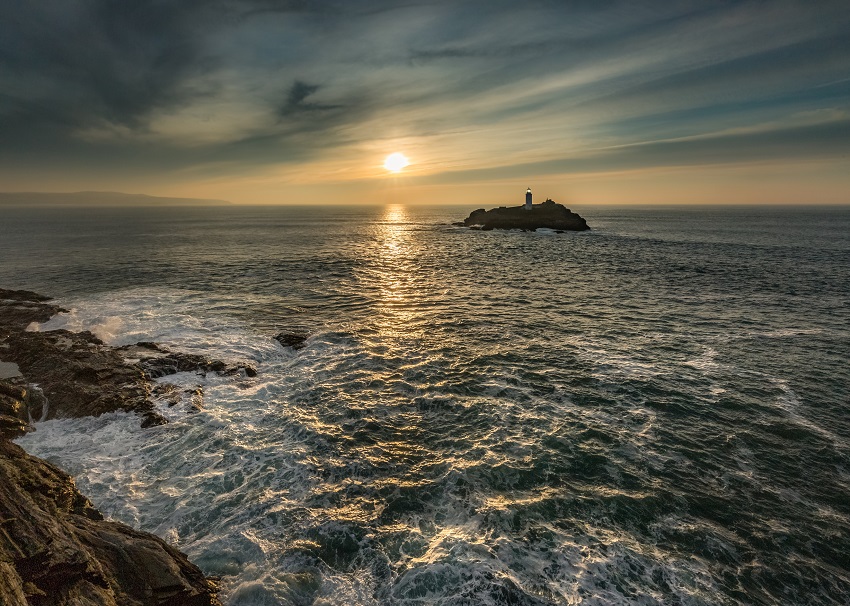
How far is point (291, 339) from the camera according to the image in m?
27.6

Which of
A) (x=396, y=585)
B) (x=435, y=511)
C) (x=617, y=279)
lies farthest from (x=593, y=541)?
(x=617, y=279)

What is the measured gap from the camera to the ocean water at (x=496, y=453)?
10.8 m

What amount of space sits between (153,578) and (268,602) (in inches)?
112

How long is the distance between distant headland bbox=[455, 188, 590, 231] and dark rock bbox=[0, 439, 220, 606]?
118m

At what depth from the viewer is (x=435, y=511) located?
13.0m

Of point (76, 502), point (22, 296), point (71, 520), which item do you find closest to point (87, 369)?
point (76, 502)

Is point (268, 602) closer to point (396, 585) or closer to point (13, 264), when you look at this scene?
point (396, 585)

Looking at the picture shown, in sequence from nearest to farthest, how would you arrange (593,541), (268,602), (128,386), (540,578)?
(268,602)
(540,578)
(593,541)
(128,386)

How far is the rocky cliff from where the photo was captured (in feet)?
25.1

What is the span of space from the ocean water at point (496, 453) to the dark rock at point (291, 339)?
901 millimetres

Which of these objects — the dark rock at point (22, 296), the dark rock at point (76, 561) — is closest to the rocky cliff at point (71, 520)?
the dark rock at point (76, 561)

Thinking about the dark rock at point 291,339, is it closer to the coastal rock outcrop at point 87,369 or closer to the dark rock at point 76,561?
the coastal rock outcrop at point 87,369

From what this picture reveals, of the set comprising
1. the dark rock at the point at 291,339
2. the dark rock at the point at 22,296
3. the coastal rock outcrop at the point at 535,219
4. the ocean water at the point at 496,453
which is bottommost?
the ocean water at the point at 496,453

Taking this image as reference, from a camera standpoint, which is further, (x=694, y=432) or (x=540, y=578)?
(x=694, y=432)
